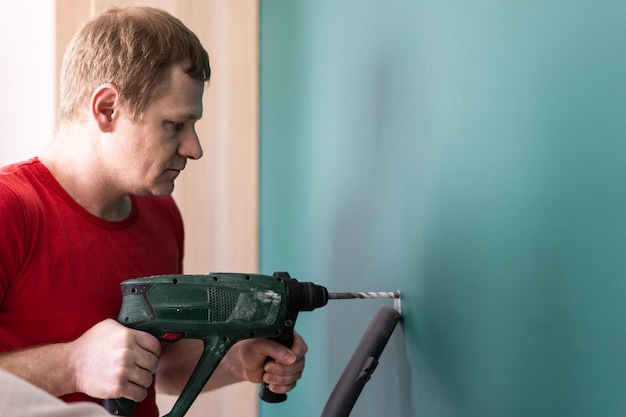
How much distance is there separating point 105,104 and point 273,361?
21.2 inches

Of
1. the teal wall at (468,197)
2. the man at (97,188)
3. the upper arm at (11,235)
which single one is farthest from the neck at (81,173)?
the teal wall at (468,197)

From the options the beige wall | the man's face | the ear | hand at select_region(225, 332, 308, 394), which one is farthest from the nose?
the beige wall

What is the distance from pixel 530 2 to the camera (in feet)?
2.71

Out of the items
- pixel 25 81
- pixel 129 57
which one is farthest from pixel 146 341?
pixel 25 81

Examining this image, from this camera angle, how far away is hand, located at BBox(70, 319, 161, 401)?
37.4 inches

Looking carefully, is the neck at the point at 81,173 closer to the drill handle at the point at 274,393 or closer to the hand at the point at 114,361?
the hand at the point at 114,361

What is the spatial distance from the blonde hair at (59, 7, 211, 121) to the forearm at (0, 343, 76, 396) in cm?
41

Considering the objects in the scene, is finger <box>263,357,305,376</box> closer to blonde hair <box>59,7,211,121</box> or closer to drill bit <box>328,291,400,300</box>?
drill bit <box>328,291,400,300</box>

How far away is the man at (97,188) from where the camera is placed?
3.41 ft

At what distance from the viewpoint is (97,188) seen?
1149mm

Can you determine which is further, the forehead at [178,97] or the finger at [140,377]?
the forehead at [178,97]

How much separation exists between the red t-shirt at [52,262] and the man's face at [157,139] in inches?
4.2

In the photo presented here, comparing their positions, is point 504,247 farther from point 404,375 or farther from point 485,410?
point 404,375

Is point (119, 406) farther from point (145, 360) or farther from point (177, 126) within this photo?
point (177, 126)
